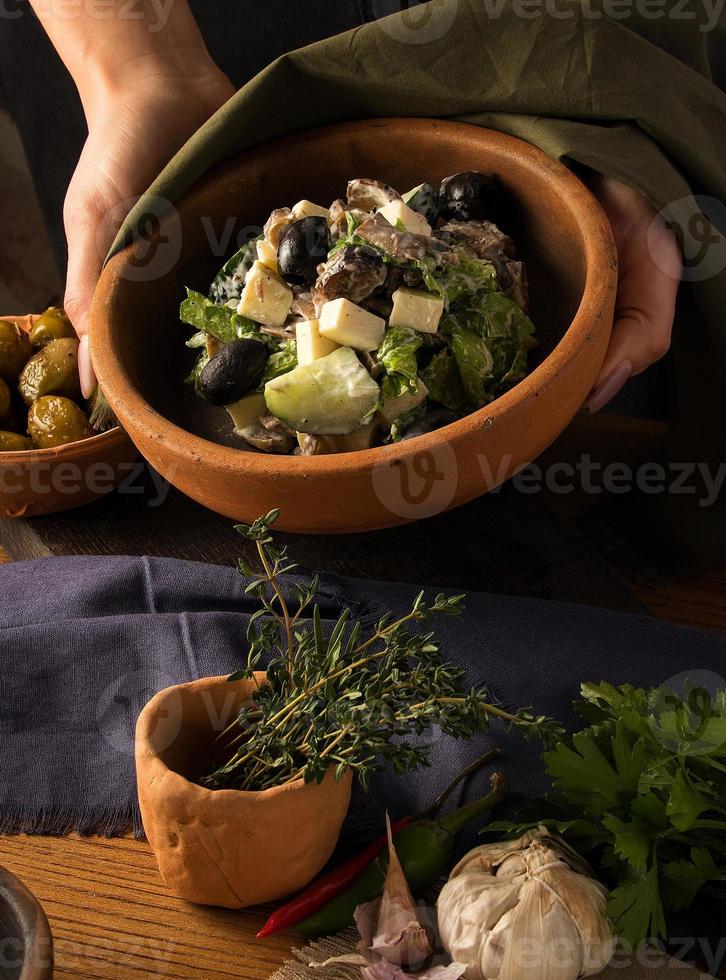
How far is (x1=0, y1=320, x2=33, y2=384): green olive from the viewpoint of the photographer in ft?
4.42

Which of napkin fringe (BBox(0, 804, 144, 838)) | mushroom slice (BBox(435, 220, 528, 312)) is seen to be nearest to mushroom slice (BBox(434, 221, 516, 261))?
mushroom slice (BBox(435, 220, 528, 312))

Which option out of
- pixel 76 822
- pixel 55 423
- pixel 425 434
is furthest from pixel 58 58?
pixel 76 822

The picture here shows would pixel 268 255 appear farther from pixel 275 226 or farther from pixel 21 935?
pixel 21 935

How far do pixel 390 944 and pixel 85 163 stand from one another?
105cm

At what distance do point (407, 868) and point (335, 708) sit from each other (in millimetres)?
184

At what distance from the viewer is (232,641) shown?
3.51ft

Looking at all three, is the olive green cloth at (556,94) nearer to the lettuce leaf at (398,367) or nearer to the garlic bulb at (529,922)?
the lettuce leaf at (398,367)

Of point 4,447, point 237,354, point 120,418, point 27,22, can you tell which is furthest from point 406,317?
point 27,22

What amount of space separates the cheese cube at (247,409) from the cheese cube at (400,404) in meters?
0.14

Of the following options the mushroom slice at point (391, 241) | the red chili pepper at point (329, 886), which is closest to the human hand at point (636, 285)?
the mushroom slice at point (391, 241)

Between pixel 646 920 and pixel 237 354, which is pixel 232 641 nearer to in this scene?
pixel 237 354

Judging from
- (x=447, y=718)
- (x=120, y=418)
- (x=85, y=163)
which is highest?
(x=85, y=163)

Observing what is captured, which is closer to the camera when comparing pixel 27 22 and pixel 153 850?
pixel 153 850

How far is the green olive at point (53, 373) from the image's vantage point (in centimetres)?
129
